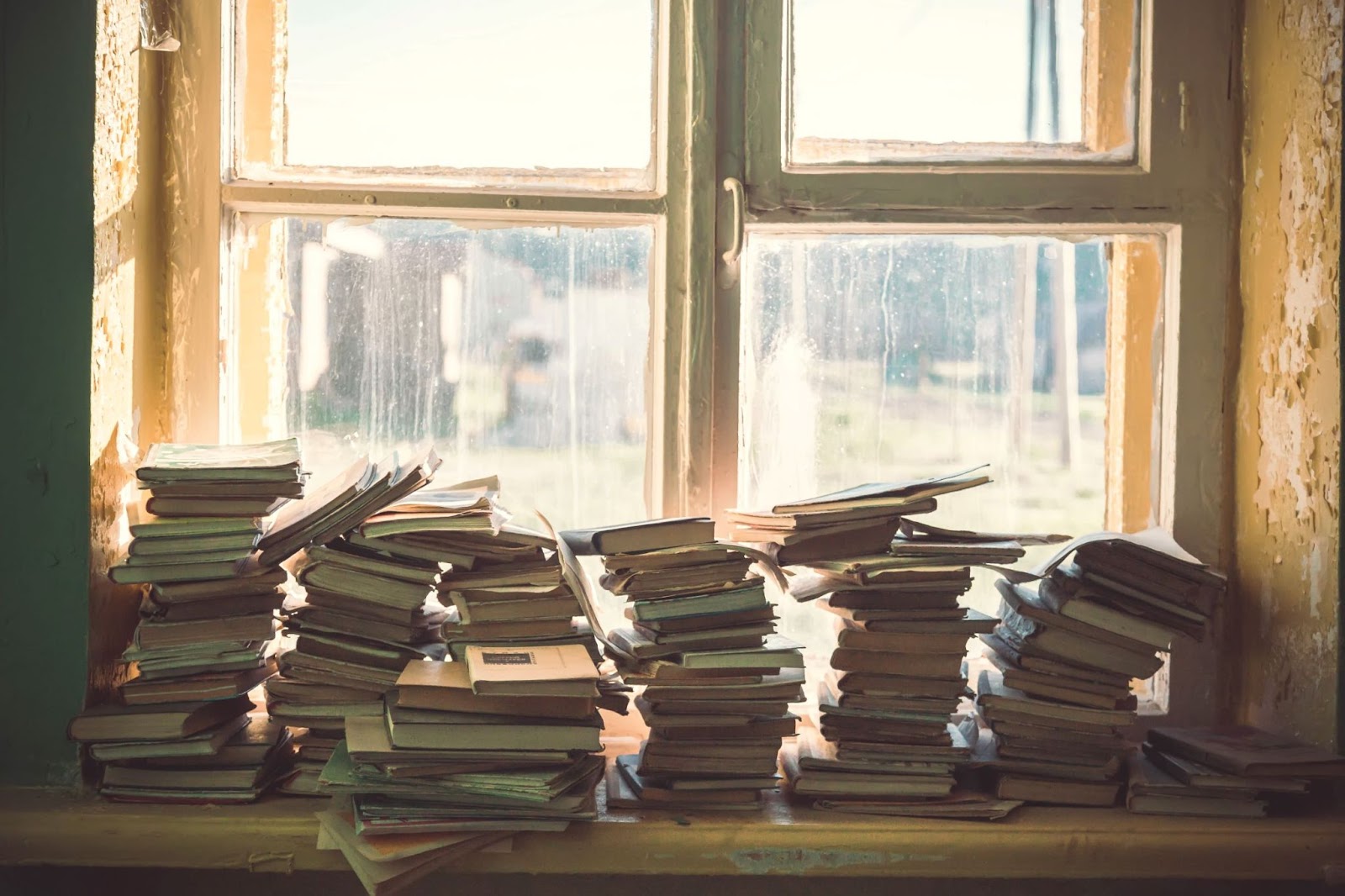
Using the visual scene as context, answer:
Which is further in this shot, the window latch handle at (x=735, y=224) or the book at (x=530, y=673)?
the window latch handle at (x=735, y=224)

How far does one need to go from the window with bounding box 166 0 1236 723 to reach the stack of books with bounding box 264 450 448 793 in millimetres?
375

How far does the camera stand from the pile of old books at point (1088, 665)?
1959mm

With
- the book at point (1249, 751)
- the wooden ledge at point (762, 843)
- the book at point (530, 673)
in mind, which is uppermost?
the book at point (530, 673)

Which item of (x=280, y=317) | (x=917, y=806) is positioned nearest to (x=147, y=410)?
(x=280, y=317)

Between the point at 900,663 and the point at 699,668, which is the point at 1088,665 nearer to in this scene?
the point at 900,663

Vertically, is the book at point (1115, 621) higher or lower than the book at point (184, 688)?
higher

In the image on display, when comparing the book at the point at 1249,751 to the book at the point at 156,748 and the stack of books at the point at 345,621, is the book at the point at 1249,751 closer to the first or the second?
the stack of books at the point at 345,621

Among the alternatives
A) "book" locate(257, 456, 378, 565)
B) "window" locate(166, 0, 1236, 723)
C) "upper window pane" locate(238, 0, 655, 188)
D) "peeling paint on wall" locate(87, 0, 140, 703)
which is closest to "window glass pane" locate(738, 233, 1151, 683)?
"window" locate(166, 0, 1236, 723)

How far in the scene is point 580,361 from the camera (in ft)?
7.41

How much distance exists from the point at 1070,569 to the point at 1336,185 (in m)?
0.81

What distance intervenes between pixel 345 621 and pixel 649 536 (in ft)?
1.73

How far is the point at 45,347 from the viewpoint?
75.4 inches

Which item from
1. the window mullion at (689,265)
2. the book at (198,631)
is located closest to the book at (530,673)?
the book at (198,631)

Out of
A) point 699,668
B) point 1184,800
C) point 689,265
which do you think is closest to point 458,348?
point 689,265
